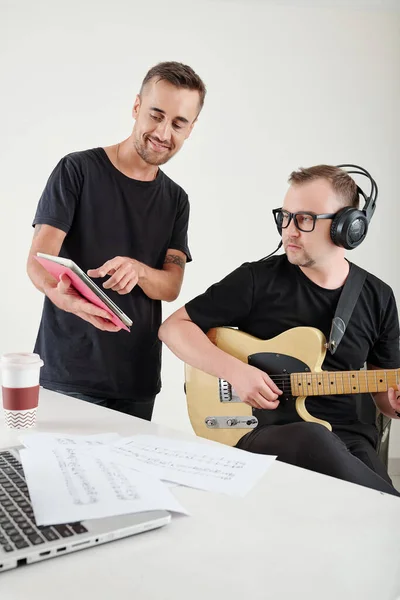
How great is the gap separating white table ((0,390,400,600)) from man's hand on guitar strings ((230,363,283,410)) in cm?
102

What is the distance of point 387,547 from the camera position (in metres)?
0.89

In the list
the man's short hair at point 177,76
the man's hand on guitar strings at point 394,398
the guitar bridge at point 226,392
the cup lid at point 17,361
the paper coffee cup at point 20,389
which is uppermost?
the man's short hair at point 177,76

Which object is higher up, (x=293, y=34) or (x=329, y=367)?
(x=293, y=34)

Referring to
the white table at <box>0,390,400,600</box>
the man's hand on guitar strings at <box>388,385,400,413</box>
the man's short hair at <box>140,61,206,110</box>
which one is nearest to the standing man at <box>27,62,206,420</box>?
the man's short hair at <box>140,61,206,110</box>

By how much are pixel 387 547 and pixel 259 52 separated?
374cm

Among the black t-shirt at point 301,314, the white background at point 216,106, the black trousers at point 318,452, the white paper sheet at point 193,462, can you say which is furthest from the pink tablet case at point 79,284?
the white background at point 216,106

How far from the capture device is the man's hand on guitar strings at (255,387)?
2160 millimetres

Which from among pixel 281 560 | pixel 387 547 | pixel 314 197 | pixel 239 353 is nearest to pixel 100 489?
pixel 281 560

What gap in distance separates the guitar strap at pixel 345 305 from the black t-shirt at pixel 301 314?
38 mm

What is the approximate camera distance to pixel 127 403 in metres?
2.30

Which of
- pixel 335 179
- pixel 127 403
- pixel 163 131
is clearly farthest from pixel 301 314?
pixel 163 131

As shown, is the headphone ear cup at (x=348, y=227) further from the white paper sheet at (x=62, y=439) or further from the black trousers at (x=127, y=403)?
the white paper sheet at (x=62, y=439)

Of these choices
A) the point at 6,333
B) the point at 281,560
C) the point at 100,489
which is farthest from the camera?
the point at 6,333

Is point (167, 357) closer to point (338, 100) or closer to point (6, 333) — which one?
point (6, 333)
